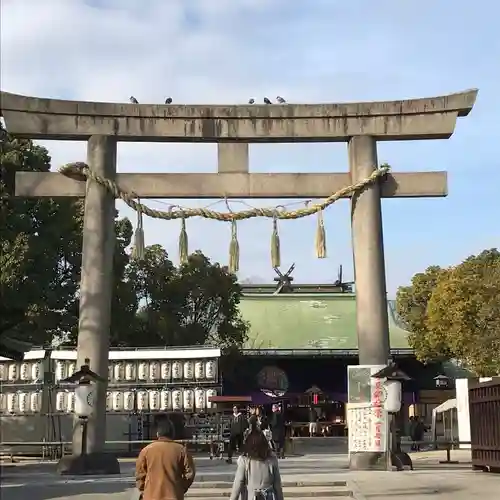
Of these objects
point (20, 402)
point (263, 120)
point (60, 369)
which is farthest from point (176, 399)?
point (263, 120)

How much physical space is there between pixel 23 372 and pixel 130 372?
3078 mm

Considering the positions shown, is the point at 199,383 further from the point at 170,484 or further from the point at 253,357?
the point at 170,484

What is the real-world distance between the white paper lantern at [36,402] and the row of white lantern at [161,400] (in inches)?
74.7

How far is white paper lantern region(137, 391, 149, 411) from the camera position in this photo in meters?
22.8

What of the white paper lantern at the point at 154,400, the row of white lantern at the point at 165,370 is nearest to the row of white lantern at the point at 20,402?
the row of white lantern at the point at 165,370

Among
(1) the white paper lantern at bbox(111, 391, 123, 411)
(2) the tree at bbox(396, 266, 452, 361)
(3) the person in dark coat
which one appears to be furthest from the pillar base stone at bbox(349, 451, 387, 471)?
(2) the tree at bbox(396, 266, 452, 361)

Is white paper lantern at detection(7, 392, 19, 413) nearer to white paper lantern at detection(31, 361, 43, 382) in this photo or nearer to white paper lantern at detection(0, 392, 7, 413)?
white paper lantern at detection(0, 392, 7, 413)

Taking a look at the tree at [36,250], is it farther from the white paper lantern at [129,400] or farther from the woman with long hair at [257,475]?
the woman with long hair at [257,475]

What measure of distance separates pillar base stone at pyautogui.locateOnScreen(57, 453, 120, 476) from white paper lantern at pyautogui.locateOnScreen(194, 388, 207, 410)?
7.65 m

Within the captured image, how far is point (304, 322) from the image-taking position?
39000 mm

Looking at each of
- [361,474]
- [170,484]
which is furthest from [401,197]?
[170,484]

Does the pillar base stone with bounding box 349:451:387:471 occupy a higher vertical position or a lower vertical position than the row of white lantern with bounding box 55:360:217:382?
lower

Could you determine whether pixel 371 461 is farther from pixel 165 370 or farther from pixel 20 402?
pixel 20 402

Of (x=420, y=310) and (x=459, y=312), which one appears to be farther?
(x=420, y=310)
